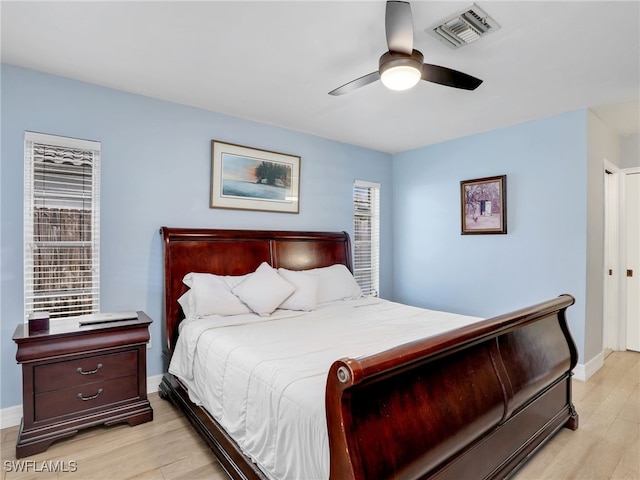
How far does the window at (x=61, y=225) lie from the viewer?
2.63 meters

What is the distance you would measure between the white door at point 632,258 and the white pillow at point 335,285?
332 centimetres

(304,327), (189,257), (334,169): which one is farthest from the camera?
(334,169)

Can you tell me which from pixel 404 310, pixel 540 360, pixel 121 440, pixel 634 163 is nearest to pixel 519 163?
pixel 634 163

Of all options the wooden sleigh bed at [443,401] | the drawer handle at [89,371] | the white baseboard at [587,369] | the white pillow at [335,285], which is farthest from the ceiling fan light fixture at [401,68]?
the white baseboard at [587,369]

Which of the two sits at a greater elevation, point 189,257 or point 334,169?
point 334,169

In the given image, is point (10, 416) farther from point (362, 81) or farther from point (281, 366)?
point (362, 81)

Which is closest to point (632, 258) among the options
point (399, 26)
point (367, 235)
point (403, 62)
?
point (367, 235)

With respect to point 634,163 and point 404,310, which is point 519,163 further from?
point 404,310

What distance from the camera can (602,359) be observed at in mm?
3764

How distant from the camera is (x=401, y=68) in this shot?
186cm

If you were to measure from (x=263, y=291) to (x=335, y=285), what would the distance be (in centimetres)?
95

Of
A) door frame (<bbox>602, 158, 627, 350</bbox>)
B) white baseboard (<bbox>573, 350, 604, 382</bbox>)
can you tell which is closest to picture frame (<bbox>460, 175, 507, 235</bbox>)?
door frame (<bbox>602, 158, 627, 350</bbox>)

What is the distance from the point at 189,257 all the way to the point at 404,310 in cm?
204

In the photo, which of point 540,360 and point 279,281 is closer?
point 540,360
